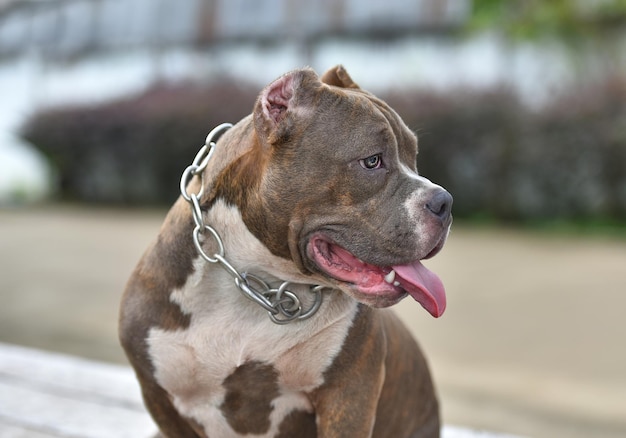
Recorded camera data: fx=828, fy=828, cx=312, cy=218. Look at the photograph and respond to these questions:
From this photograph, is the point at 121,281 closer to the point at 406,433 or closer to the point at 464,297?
the point at 464,297

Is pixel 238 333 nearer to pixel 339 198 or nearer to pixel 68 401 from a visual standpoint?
pixel 339 198

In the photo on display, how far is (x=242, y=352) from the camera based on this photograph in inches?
87.2

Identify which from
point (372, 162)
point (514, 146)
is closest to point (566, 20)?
point (514, 146)

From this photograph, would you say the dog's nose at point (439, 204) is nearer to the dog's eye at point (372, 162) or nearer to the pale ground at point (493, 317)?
the dog's eye at point (372, 162)

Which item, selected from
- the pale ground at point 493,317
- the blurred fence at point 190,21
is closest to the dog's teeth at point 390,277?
the pale ground at point 493,317

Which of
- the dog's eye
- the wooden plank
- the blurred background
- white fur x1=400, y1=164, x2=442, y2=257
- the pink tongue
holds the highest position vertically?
the dog's eye

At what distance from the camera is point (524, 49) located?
1253cm

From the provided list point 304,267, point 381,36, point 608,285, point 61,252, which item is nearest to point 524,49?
point 381,36

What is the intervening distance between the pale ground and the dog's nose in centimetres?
296

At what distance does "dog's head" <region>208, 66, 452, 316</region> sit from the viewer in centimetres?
209

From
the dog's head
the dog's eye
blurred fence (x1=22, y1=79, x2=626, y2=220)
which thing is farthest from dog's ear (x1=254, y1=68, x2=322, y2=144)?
blurred fence (x1=22, y1=79, x2=626, y2=220)

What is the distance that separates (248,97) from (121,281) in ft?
17.9

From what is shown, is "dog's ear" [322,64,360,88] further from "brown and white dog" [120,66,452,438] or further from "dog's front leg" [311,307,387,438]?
"dog's front leg" [311,307,387,438]

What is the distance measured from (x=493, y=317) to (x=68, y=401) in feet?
13.1
